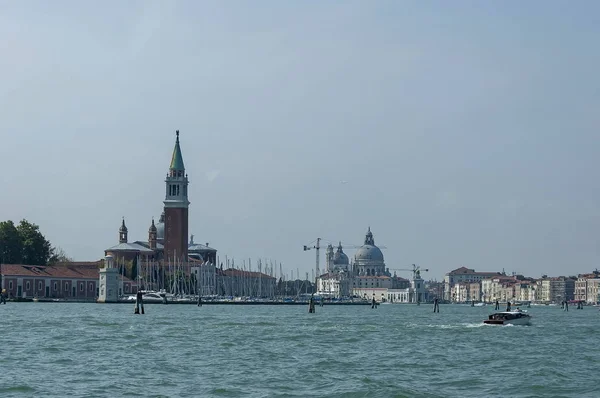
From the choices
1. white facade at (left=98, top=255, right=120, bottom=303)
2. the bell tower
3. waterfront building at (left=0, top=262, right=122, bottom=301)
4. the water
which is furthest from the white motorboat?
the bell tower

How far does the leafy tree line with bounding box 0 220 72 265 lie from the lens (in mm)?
109875

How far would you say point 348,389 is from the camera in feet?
82.6

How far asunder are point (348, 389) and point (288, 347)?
39.9ft

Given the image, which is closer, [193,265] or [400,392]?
[400,392]

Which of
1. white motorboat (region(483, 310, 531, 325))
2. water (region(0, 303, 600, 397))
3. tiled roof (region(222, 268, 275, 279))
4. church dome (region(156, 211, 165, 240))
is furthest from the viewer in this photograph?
church dome (region(156, 211, 165, 240))

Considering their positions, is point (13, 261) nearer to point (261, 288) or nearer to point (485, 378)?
point (261, 288)

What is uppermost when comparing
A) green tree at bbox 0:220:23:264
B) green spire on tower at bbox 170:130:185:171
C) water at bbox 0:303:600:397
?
green spire on tower at bbox 170:130:185:171

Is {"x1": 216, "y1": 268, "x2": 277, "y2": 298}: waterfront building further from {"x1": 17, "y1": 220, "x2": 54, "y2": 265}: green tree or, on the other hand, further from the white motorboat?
the white motorboat

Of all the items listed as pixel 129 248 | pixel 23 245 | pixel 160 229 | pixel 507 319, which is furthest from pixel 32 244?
pixel 507 319

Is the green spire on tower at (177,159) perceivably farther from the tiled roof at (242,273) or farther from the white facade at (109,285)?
the white facade at (109,285)

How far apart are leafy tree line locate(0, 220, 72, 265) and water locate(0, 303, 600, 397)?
63.8m

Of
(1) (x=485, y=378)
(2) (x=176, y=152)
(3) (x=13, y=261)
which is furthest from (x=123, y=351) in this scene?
(2) (x=176, y=152)

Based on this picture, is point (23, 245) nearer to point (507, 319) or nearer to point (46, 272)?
point (46, 272)

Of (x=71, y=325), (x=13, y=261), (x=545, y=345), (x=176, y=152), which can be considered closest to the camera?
(x=545, y=345)
